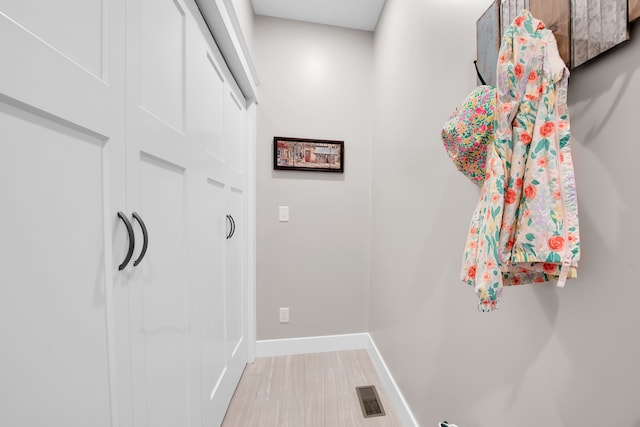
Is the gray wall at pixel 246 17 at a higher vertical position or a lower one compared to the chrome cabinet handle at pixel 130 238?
higher

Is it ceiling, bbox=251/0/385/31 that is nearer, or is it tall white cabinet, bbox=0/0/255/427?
tall white cabinet, bbox=0/0/255/427

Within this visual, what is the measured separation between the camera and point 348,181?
6.56 feet

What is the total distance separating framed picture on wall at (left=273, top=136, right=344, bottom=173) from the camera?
6.21 ft

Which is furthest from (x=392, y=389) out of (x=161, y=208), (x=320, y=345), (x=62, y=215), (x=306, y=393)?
(x=62, y=215)

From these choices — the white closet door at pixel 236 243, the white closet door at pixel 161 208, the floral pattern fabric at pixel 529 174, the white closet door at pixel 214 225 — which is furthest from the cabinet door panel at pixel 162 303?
the floral pattern fabric at pixel 529 174

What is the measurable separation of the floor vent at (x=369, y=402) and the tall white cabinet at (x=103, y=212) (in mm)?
863

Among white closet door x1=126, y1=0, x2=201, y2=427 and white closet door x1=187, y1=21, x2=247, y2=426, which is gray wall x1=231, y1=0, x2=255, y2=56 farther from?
white closet door x1=126, y1=0, x2=201, y2=427

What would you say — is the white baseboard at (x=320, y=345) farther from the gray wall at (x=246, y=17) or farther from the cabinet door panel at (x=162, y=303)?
the gray wall at (x=246, y=17)

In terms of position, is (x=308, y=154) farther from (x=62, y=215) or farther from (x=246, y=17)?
(x=62, y=215)

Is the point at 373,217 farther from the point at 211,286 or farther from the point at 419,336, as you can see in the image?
the point at 211,286

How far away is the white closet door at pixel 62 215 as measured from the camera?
37 centimetres

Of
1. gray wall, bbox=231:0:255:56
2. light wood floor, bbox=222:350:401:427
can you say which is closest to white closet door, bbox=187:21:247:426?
light wood floor, bbox=222:350:401:427

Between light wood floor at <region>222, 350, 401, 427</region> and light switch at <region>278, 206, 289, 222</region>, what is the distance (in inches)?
41.6

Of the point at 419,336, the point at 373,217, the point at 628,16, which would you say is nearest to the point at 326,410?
the point at 419,336
